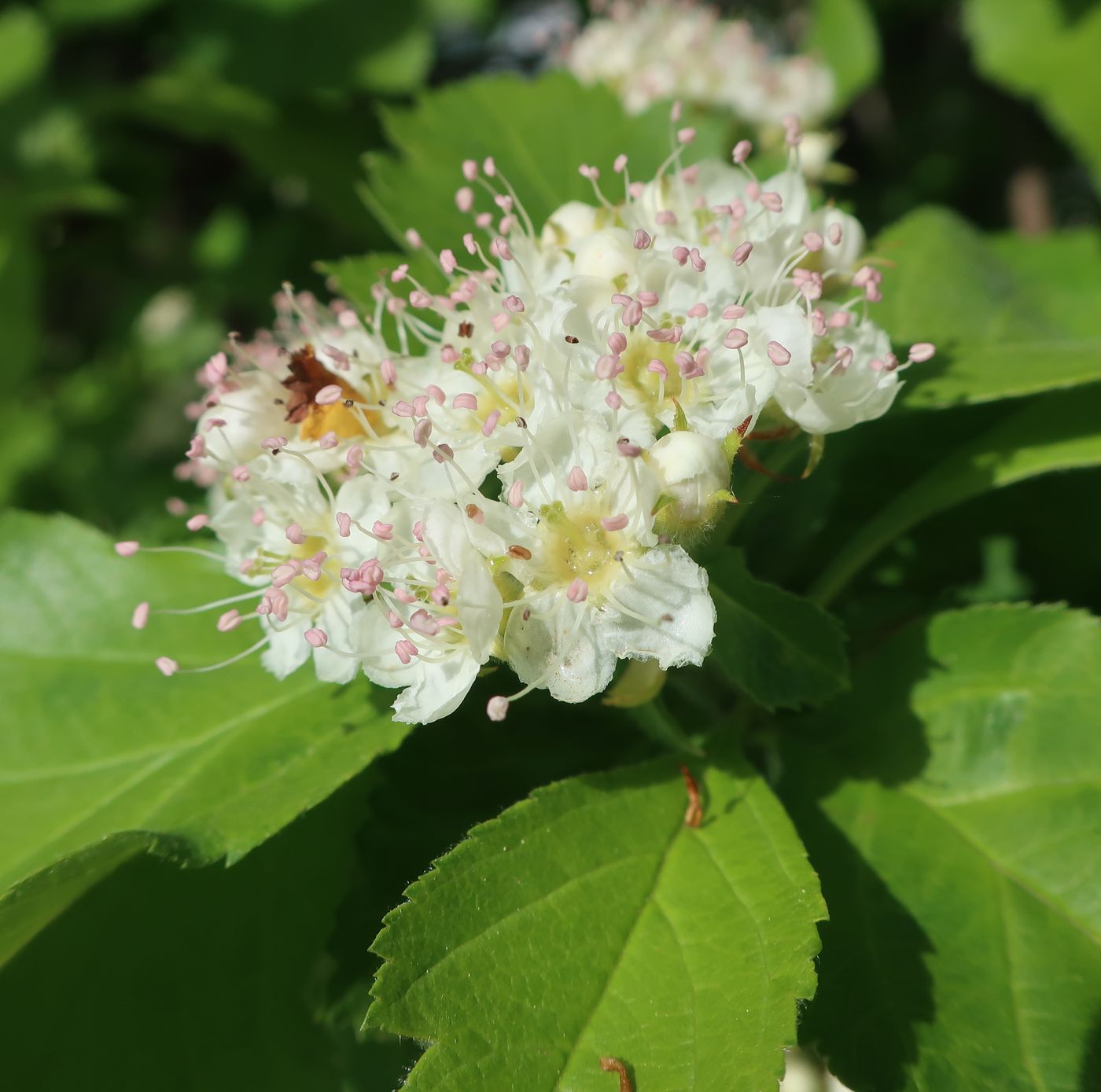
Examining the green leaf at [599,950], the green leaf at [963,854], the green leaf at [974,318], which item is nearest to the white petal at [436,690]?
the green leaf at [599,950]

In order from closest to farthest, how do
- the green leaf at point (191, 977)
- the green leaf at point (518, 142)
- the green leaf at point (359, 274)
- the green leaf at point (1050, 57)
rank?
the green leaf at point (191, 977), the green leaf at point (359, 274), the green leaf at point (518, 142), the green leaf at point (1050, 57)

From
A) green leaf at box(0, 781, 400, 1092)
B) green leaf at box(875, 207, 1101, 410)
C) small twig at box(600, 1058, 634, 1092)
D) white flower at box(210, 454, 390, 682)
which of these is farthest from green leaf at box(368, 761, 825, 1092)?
green leaf at box(875, 207, 1101, 410)

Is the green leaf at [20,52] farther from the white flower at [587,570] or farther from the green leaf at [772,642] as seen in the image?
the green leaf at [772,642]

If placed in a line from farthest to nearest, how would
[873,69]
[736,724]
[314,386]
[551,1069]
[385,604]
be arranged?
[873,69]
[736,724]
[314,386]
[385,604]
[551,1069]

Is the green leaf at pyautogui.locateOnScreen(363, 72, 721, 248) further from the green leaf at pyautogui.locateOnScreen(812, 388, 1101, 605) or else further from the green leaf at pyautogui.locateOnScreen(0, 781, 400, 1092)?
the green leaf at pyautogui.locateOnScreen(0, 781, 400, 1092)

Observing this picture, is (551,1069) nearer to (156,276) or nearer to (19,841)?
(19,841)

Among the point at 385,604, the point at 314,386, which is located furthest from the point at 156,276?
the point at 385,604
